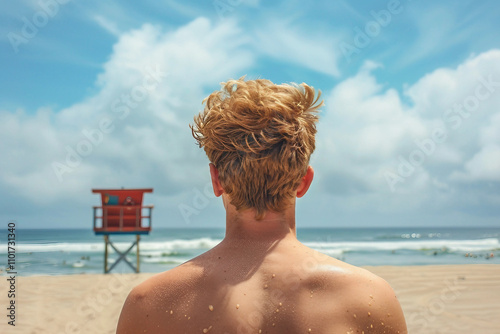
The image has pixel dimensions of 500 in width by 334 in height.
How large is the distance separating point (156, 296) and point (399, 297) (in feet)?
33.3

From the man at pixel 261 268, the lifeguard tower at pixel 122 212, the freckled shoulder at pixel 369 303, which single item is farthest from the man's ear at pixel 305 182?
the lifeguard tower at pixel 122 212

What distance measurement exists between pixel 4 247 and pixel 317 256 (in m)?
28.5

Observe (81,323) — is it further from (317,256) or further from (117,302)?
(317,256)

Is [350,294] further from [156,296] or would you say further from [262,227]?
[156,296]

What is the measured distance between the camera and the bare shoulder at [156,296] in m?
1.55

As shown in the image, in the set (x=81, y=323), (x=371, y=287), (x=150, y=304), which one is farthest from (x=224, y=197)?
(x=81, y=323)

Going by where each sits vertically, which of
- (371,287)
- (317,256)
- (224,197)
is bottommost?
(371,287)

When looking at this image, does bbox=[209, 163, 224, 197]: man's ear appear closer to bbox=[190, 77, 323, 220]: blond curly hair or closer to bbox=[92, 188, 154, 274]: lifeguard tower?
bbox=[190, 77, 323, 220]: blond curly hair

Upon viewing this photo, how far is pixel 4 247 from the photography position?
2541 cm

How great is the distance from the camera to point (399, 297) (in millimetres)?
10469

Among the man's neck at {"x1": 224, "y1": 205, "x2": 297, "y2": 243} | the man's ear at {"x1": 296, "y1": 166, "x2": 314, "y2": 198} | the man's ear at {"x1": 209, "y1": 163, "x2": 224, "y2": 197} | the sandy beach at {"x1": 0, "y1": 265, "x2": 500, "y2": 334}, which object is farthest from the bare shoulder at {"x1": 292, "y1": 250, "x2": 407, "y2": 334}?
the sandy beach at {"x1": 0, "y1": 265, "x2": 500, "y2": 334}

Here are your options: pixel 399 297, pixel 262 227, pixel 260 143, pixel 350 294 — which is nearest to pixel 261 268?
pixel 262 227

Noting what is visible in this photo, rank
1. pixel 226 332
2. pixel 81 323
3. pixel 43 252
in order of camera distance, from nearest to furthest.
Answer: pixel 226 332 → pixel 81 323 → pixel 43 252

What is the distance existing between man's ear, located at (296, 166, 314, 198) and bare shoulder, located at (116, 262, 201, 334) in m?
0.50
